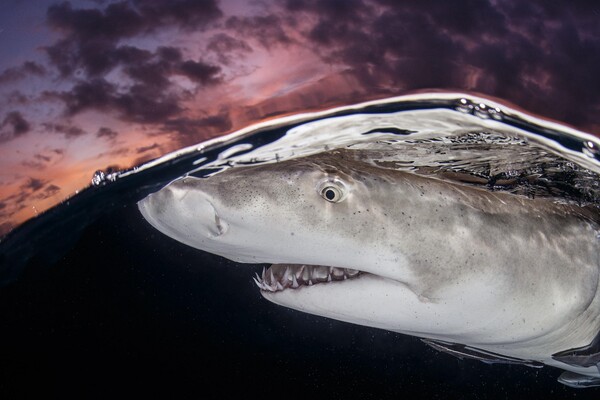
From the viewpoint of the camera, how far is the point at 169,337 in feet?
50.9

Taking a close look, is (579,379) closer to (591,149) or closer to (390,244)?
(591,149)

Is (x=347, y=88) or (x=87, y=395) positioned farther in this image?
(x=87, y=395)

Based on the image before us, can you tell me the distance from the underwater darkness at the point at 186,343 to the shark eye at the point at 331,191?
7.79 metres

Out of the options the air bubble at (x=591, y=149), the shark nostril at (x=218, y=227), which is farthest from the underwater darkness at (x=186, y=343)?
the air bubble at (x=591, y=149)

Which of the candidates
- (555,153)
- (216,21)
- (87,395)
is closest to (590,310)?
(555,153)

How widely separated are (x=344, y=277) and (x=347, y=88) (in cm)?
186

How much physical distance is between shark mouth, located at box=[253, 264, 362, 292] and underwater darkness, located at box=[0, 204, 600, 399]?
6892 mm

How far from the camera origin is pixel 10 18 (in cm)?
344

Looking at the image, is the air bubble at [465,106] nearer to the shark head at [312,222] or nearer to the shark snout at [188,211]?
the shark head at [312,222]

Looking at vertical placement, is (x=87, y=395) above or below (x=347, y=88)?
below

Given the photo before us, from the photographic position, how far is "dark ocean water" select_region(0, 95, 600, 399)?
411 inches

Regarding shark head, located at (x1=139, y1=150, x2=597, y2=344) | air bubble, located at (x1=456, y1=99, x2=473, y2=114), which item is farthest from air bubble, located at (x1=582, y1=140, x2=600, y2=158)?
air bubble, located at (x1=456, y1=99, x2=473, y2=114)

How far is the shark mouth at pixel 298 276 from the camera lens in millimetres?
3217

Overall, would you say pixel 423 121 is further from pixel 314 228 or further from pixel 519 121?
pixel 314 228
